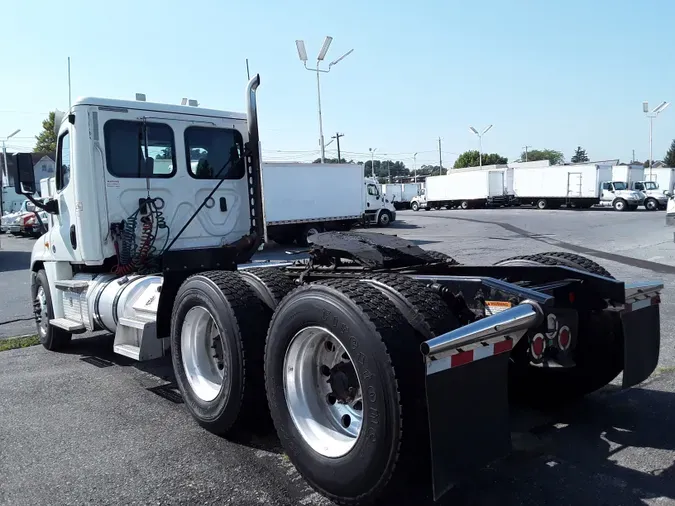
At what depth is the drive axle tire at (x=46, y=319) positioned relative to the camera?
293 inches

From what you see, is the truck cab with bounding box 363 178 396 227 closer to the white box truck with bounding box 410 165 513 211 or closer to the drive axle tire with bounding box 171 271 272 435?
the white box truck with bounding box 410 165 513 211

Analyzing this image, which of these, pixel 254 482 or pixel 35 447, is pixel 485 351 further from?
pixel 35 447

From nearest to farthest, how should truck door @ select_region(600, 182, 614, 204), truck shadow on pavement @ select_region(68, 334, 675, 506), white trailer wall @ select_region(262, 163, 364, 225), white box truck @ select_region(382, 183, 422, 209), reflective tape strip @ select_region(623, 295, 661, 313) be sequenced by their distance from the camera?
truck shadow on pavement @ select_region(68, 334, 675, 506)
reflective tape strip @ select_region(623, 295, 661, 313)
white trailer wall @ select_region(262, 163, 364, 225)
truck door @ select_region(600, 182, 614, 204)
white box truck @ select_region(382, 183, 422, 209)

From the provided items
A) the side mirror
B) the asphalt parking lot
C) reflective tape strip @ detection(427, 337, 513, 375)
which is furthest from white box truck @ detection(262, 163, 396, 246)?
reflective tape strip @ detection(427, 337, 513, 375)

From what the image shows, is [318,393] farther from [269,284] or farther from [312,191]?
[312,191]

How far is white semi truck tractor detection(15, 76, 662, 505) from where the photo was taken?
300cm

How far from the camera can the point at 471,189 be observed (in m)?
50.2

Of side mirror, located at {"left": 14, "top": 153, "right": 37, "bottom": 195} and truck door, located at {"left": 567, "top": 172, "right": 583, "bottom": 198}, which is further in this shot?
truck door, located at {"left": 567, "top": 172, "right": 583, "bottom": 198}

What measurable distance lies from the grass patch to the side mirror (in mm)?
2268

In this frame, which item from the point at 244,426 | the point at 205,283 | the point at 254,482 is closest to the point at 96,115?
the point at 205,283

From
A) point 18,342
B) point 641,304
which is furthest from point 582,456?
point 18,342

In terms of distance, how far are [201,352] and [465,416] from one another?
2639 millimetres

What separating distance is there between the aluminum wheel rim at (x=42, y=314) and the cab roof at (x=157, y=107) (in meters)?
2.66

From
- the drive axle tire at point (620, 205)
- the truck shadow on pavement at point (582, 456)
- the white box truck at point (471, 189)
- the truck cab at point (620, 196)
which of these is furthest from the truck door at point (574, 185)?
the truck shadow on pavement at point (582, 456)
